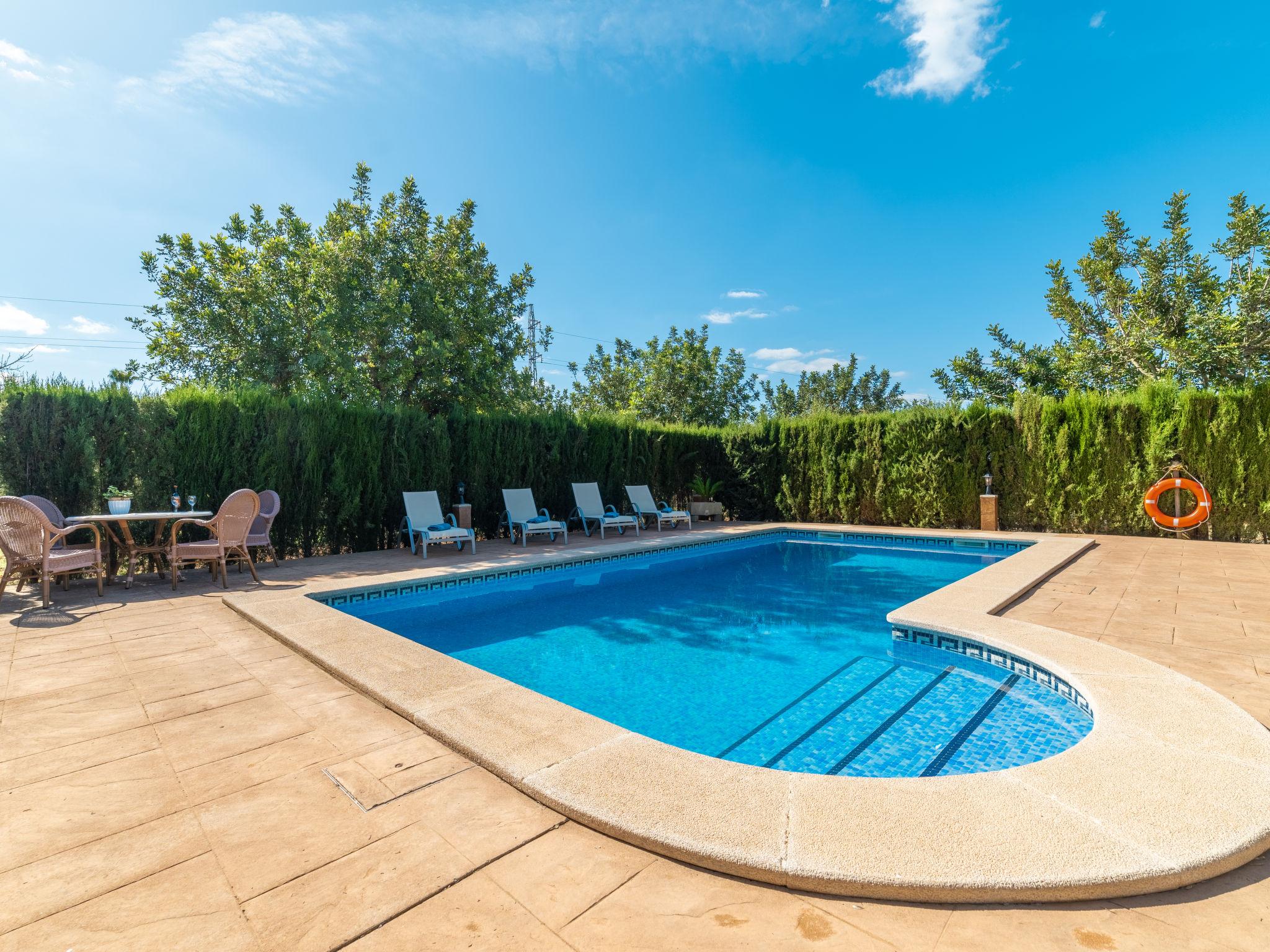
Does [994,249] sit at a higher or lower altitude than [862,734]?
higher

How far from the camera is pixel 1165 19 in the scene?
38.1 feet

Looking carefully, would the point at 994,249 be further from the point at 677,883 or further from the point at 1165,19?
the point at 677,883

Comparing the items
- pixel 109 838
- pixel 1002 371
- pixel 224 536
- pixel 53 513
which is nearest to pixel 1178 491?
pixel 109 838

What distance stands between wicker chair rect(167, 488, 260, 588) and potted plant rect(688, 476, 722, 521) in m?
9.57

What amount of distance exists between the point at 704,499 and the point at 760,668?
1039 centimetres

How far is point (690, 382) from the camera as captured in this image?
2616 centimetres

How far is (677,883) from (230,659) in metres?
3.41

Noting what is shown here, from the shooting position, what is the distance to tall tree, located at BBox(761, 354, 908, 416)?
4822cm

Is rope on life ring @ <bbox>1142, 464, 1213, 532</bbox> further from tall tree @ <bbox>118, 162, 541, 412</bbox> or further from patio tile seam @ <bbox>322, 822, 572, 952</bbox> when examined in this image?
tall tree @ <bbox>118, 162, 541, 412</bbox>

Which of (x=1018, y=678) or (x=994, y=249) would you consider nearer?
(x=1018, y=678)

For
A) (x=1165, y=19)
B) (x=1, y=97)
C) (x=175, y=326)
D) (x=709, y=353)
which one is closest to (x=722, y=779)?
(x=1, y=97)

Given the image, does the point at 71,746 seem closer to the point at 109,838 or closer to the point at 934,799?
the point at 109,838

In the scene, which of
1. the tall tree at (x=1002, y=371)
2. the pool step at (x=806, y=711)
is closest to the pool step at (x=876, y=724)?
the pool step at (x=806, y=711)

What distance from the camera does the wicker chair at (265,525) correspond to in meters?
7.12
